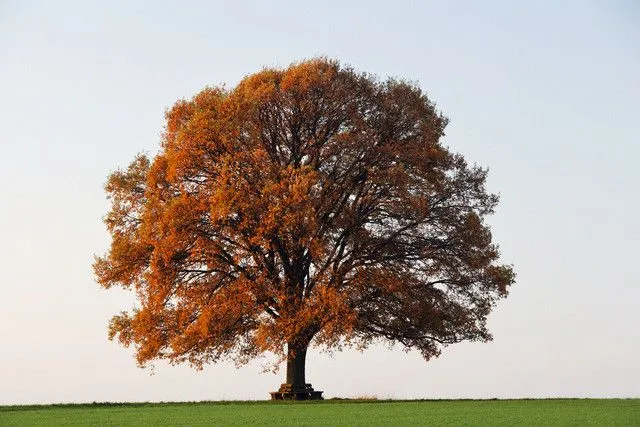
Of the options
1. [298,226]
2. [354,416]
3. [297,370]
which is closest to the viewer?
[354,416]

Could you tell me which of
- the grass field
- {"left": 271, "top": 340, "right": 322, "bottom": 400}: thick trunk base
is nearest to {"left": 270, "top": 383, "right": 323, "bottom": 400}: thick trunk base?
{"left": 271, "top": 340, "right": 322, "bottom": 400}: thick trunk base

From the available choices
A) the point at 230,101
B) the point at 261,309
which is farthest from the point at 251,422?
the point at 230,101

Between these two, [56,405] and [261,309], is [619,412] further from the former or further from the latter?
[56,405]

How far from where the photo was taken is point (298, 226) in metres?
37.3

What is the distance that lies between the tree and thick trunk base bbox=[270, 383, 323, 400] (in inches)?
11.0

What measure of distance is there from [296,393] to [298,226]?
25.6ft

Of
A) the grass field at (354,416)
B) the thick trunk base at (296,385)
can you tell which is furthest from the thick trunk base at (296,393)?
the grass field at (354,416)

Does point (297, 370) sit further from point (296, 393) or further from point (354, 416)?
point (354, 416)

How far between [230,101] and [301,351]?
11.4 metres

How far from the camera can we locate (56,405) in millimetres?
37469

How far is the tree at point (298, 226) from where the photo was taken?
1517 inches

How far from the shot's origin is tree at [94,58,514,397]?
3853 cm

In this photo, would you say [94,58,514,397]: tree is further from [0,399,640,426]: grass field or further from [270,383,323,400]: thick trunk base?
[0,399,640,426]: grass field

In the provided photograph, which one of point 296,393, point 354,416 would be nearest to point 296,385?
point 296,393
